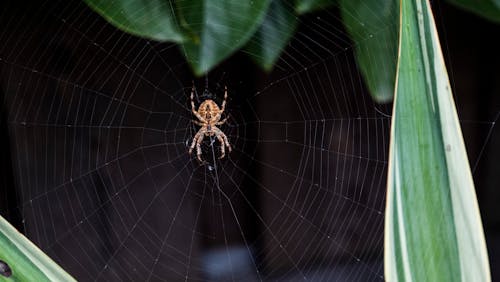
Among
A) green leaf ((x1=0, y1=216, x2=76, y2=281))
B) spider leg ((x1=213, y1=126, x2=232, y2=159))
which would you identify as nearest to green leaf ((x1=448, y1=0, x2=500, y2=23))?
spider leg ((x1=213, y1=126, x2=232, y2=159))

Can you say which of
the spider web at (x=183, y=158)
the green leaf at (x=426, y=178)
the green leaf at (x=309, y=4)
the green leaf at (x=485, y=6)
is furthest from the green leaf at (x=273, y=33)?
the green leaf at (x=426, y=178)

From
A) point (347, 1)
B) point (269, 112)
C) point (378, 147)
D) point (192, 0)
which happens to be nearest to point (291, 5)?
point (347, 1)

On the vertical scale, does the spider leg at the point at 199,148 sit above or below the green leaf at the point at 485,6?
below

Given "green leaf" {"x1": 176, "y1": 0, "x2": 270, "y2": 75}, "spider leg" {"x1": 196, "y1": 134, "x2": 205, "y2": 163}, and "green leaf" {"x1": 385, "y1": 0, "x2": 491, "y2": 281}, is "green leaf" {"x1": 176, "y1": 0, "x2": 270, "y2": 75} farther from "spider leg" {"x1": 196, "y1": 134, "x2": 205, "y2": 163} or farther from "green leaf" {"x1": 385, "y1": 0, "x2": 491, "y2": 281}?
"spider leg" {"x1": 196, "y1": 134, "x2": 205, "y2": 163}

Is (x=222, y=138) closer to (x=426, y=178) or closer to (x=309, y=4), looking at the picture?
(x=309, y=4)

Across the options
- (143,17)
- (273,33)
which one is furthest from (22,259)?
(273,33)

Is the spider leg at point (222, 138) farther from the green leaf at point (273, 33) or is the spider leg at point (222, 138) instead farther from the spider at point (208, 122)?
the green leaf at point (273, 33)
